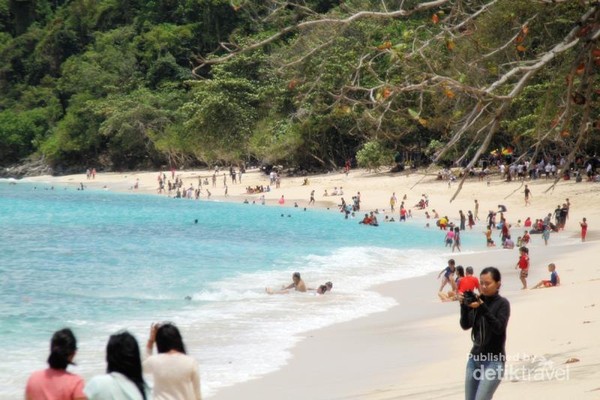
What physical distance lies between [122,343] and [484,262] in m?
20.5

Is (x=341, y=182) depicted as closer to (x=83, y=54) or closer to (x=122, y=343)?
(x=83, y=54)

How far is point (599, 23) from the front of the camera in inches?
276

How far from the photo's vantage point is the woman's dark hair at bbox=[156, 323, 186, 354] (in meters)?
4.89

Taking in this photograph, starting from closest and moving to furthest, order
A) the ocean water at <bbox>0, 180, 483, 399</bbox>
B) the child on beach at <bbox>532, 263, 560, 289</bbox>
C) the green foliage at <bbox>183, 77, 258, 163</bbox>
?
the ocean water at <bbox>0, 180, 483, 399</bbox>, the child on beach at <bbox>532, 263, 560, 289</bbox>, the green foliage at <bbox>183, 77, 258, 163</bbox>

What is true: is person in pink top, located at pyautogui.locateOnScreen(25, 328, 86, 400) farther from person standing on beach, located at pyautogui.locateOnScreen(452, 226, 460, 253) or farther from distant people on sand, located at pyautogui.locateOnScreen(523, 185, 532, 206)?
distant people on sand, located at pyautogui.locateOnScreen(523, 185, 532, 206)

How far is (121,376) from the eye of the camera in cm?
454

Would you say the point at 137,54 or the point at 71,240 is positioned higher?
the point at 137,54

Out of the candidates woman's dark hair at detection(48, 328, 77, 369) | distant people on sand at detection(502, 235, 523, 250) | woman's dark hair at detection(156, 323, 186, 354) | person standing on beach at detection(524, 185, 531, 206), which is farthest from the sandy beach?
person standing on beach at detection(524, 185, 531, 206)

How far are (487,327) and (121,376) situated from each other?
243 centimetres

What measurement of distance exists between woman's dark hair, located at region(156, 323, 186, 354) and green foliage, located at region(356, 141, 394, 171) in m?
45.3

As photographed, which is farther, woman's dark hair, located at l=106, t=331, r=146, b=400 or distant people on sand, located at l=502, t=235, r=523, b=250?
distant people on sand, located at l=502, t=235, r=523, b=250

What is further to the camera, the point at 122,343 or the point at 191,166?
the point at 191,166

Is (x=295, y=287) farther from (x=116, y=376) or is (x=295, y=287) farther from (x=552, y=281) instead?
(x=116, y=376)

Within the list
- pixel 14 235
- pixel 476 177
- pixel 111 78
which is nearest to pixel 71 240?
pixel 14 235
